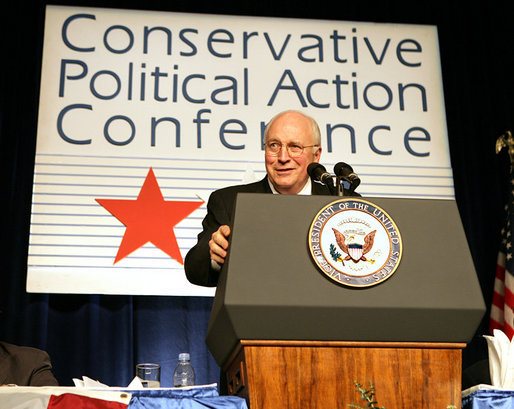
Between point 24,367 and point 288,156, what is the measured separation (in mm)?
1249

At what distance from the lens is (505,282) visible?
3.90m

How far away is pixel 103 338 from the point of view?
3.77m

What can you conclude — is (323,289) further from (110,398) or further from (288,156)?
(288,156)

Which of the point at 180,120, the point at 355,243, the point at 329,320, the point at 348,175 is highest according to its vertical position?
the point at 180,120

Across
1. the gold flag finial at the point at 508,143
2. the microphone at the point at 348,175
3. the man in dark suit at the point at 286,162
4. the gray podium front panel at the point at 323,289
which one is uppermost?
the gold flag finial at the point at 508,143

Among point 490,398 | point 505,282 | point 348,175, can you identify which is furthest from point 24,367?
point 505,282

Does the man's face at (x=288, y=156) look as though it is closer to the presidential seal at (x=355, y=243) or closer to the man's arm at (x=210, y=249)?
the man's arm at (x=210, y=249)

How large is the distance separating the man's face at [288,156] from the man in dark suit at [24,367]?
108 centimetres

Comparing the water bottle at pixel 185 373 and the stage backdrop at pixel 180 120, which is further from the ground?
the stage backdrop at pixel 180 120

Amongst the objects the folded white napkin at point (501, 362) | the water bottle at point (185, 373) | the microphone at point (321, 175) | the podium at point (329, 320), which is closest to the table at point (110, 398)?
the podium at point (329, 320)

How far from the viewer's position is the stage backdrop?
146 inches

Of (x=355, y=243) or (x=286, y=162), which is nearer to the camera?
(x=355, y=243)

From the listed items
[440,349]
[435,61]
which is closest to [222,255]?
[440,349]

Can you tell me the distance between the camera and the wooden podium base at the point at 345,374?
1305 mm
